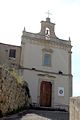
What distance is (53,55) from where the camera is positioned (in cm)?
2527

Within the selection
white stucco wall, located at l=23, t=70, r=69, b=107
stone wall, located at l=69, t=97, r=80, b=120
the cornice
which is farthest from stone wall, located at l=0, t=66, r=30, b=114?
the cornice

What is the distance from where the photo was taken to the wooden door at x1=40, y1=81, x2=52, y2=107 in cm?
2364

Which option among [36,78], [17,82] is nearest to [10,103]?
[17,82]

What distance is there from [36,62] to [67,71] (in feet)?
11.5

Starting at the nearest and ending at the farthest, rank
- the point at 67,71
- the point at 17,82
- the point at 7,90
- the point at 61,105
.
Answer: the point at 7,90 < the point at 17,82 < the point at 61,105 < the point at 67,71

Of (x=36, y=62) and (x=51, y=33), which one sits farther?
(x=51, y=33)

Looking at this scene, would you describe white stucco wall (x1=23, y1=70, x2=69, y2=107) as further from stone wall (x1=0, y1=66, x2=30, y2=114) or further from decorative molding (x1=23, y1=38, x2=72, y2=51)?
stone wall (x1=0, y1=66, x2=30, y2=114)

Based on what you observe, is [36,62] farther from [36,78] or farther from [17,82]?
[17,82]

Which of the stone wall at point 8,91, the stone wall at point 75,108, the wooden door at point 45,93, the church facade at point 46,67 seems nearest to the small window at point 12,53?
the church facade at point 46,67

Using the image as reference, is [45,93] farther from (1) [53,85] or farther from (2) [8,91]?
(2) [8,91]

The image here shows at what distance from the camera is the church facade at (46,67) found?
23609mm

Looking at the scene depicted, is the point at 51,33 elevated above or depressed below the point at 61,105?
above

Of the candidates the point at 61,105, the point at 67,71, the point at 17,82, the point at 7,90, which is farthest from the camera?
the point at 67,71

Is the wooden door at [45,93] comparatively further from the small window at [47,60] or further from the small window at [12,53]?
the small window at [12,53]
